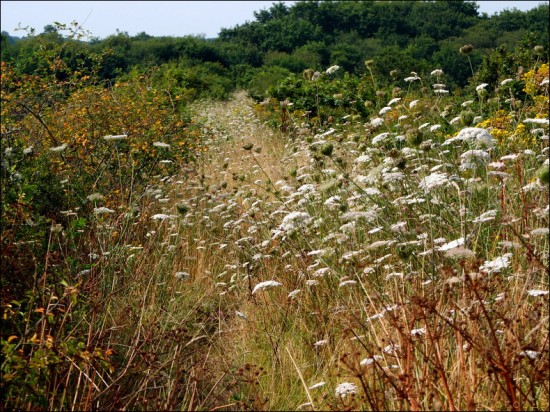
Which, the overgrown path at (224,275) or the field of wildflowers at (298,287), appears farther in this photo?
the overgrown path at (224,275)

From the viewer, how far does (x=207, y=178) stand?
7.49 meters

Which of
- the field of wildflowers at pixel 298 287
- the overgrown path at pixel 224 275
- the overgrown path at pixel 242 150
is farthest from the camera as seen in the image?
the overgrown path at pixel 242 150

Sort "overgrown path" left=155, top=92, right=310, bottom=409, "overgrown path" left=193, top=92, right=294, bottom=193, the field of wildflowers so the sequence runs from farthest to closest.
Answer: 1. "overgrown path" left=193, top=92, right=294, bottom=193
2. "overgrown path" left=155, top=92, right=310, bottom=409
3. the field of wildflowers

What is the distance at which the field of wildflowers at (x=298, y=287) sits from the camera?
2502mm

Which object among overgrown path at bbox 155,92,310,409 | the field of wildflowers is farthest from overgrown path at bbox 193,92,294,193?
the field of wildflowers

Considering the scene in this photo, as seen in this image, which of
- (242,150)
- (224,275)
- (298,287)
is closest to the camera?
(298,287)

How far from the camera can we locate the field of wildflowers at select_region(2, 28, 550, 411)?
8.21 feet

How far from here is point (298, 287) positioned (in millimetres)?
4266

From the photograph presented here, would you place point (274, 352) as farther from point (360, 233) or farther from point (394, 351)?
point (360, 233)

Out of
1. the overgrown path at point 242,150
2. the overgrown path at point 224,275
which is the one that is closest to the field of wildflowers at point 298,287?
the overgrown path at point 224,275

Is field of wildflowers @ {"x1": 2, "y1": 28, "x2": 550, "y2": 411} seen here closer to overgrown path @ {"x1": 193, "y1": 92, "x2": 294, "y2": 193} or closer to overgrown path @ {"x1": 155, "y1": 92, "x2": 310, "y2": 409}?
overgrown path @ {"x1": 155, "y1": 92, "x2": 310, "y2": 409}

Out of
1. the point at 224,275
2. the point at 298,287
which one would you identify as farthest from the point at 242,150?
the point at 298,287

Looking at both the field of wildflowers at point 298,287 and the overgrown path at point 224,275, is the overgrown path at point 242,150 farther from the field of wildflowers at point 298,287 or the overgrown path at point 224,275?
the field of wildflowers at point 298,287

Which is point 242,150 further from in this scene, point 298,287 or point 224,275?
point 298,287
